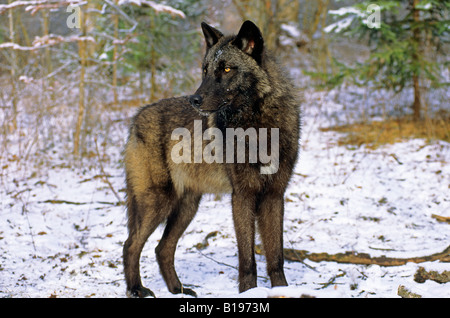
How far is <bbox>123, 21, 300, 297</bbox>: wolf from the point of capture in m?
3.71

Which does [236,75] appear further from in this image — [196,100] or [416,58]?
[416,58]

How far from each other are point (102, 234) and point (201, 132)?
8.23 ft

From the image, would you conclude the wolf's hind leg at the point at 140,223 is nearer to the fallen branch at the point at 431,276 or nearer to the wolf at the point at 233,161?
the wolf at the point at 233,161

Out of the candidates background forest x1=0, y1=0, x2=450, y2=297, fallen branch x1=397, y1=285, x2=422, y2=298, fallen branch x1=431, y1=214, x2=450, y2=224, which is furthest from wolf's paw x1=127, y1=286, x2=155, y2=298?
fallen branch x1=431, y1=214, x2=450, y2=224

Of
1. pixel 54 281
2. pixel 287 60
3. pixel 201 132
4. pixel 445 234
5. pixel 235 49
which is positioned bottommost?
pixel 54 281

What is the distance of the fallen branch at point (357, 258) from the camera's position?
4246mm

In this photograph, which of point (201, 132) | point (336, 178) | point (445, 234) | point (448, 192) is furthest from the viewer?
point (336, 178)

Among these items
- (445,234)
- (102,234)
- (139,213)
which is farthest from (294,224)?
(102,234)

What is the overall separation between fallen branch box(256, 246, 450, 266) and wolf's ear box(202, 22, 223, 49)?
2.59m

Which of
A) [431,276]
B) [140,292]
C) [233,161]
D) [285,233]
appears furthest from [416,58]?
[140,292]

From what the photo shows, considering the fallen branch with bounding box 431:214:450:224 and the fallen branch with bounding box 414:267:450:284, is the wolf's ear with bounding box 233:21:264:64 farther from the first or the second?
the fallen branch with bounding box 431:214:450:224

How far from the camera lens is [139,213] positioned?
4434 millimetres

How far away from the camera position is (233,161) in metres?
3.78
